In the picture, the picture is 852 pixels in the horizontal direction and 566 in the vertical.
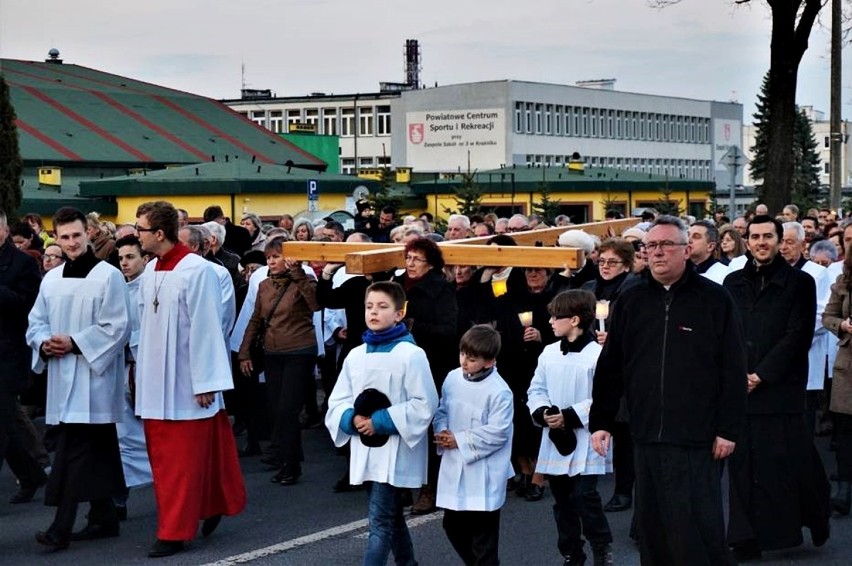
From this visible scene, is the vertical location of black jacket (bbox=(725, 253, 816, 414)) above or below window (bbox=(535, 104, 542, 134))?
below

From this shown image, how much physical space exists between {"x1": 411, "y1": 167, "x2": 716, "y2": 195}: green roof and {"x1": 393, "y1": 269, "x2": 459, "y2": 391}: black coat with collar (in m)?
41.7

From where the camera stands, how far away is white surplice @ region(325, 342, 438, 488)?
8.30 meters

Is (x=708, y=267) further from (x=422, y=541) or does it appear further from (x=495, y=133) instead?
(x=495, y=133)

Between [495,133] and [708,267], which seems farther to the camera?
[495,133]

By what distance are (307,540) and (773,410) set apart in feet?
9.70

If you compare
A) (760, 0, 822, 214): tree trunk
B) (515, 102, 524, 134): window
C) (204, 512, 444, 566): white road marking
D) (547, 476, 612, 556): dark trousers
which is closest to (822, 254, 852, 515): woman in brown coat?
(547, 476, 612, 556): dark trousers

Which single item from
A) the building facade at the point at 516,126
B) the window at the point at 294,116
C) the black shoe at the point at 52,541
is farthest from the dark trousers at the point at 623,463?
the window at the point at 294,116

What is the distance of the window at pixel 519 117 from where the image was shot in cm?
9375

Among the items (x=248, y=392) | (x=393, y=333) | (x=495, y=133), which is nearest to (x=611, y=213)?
(x=248, y=392)

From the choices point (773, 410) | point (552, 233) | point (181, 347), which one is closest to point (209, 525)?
point (181, 347)

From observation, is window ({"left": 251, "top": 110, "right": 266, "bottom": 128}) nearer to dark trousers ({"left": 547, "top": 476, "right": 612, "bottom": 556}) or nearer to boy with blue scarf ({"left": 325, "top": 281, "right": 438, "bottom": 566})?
dark trousers ({"left": 547, "top": 476, "right": 612, "bottom": 556})

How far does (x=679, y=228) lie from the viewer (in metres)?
7.90

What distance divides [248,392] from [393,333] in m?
5.64

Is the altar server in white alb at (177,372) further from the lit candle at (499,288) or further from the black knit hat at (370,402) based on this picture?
Answer: the lit candle at (499,288)
